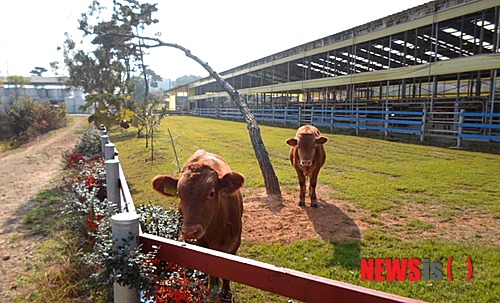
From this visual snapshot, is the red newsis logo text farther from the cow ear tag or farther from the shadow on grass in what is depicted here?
the cow ear tag

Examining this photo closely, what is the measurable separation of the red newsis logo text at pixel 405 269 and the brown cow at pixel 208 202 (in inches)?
64.3

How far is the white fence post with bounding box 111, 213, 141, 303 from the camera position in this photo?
1.96 m

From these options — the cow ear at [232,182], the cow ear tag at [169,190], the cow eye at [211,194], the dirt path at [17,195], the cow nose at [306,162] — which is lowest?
the dirt path at [17,195]

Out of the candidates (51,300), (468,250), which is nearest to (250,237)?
(51,300)

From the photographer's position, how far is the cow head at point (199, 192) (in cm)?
264

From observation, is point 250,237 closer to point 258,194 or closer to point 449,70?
point 258,194

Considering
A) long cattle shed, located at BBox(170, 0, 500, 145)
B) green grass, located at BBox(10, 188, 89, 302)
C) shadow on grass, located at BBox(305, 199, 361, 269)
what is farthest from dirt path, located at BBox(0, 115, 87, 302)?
long cattle shed, located at BBox(170, 0, 500, 145)

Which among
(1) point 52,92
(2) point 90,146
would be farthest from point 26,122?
(1) point 52,92

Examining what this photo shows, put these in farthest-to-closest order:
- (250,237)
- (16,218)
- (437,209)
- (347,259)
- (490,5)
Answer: (490,5)
(16,218)
(437,209)
(250,237)
(347,259)

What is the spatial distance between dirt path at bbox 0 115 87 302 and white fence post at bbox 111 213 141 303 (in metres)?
2.61

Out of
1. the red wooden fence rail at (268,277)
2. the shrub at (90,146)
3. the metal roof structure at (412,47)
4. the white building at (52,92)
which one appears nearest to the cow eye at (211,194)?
the red wooden fence rail at (268,277)

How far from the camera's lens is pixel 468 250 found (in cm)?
415

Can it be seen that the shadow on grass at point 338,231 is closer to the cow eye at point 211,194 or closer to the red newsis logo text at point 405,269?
the red newsis logo text at point 405,269

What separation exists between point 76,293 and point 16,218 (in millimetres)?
3905
